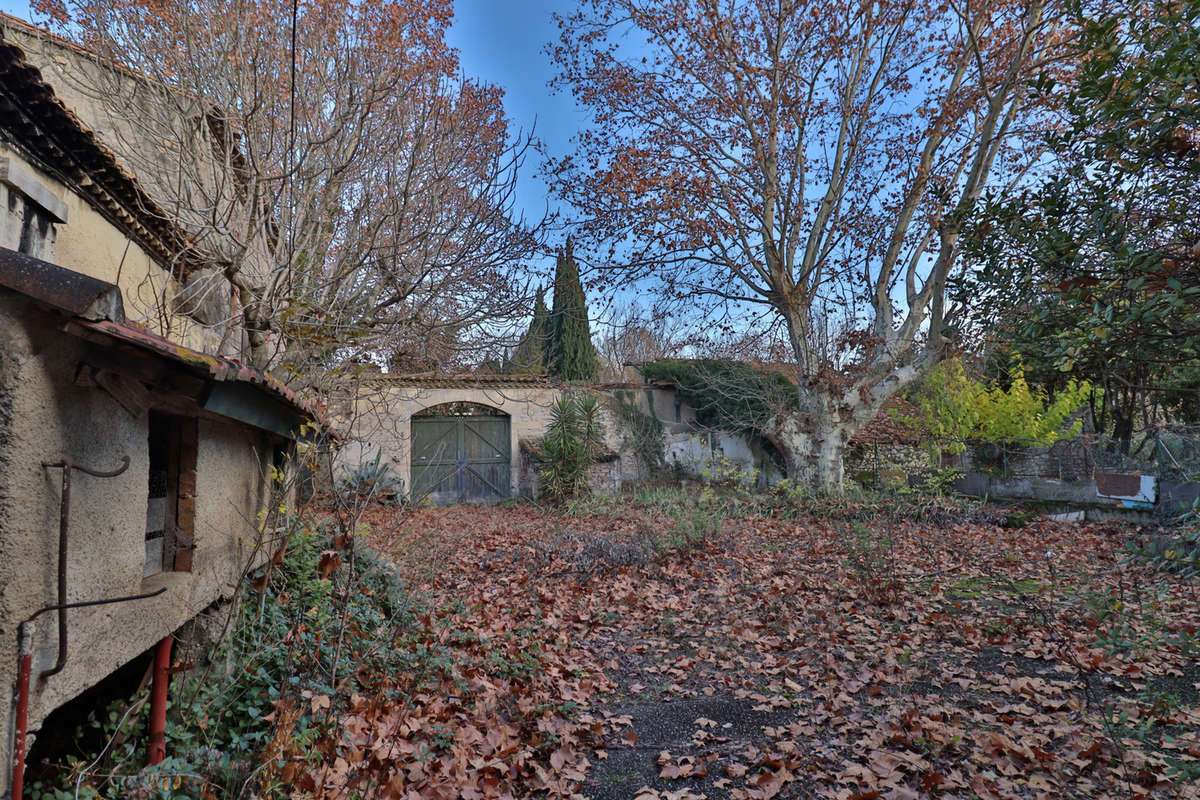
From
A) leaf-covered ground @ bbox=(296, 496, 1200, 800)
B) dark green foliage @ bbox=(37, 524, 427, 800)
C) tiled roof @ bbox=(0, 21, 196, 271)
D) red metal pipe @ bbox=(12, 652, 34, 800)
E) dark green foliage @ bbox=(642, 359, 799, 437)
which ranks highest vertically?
tiled roof @ bbox=(0, 21, 196, 271)

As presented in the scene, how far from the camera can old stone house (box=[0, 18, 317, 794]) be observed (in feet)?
6.68

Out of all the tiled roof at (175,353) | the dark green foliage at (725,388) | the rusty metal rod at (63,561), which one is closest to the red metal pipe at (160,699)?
the rusty metal rod at (63,561)

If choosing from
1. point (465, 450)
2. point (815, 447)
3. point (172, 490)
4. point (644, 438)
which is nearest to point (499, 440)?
A: point (465, 450)

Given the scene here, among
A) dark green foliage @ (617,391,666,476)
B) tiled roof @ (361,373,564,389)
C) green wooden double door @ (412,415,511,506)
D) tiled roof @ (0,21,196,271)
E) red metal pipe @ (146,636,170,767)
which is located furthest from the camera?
dark green foliage @ (617,391,666,476)

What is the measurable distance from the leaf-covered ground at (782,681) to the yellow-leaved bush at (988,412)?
18.7ft

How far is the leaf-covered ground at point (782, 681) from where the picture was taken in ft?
11.4

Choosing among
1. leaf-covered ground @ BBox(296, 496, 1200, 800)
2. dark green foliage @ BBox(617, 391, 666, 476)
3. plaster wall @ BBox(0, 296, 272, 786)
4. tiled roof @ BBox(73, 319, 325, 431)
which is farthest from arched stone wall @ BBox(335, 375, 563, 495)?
plaster wall @ BBox(0, 296, 272, 786)

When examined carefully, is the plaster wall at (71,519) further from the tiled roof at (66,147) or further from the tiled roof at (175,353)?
the tiled roof at (66,147)

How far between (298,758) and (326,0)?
9537 mm

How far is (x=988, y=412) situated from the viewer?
14.3 m

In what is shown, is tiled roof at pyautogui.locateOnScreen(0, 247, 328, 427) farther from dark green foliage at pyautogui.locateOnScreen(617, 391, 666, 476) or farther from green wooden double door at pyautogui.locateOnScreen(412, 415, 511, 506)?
dark green foliage at pyautogui.locateOnScreen(617, 391, 666, 476)

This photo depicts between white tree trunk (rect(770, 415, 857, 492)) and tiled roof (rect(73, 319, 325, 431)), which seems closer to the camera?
tiled roof (rect(73, 319, 325, 431))

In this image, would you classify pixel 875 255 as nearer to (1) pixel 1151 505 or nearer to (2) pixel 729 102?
(2) pixel 729 102

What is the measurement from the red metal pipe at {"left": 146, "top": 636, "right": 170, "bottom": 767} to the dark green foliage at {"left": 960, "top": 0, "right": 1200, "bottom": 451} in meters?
4.50
